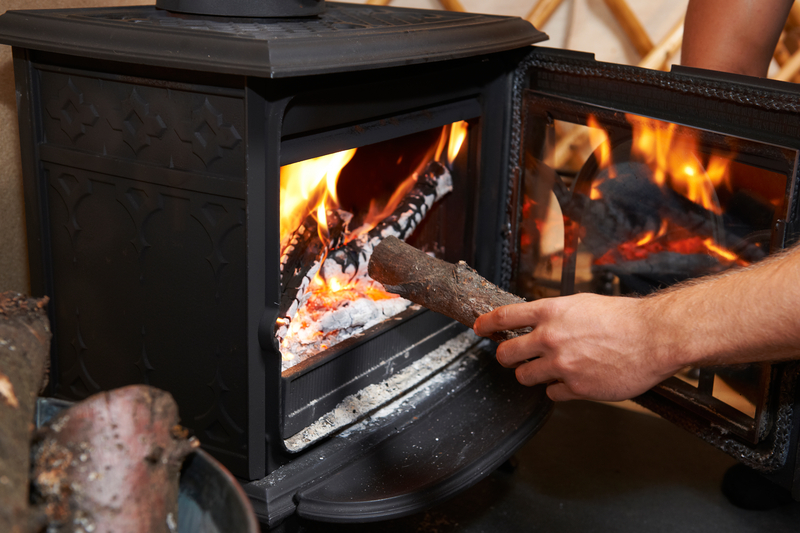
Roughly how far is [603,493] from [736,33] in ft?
2.27

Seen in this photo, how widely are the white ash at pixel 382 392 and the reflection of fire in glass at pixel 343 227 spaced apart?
8cm

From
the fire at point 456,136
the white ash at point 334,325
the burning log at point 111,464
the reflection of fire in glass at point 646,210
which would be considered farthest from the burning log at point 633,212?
the burning log at point 111,464

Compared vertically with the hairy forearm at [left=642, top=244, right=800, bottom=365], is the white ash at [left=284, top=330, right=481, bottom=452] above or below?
below

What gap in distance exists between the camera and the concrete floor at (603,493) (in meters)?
0.97

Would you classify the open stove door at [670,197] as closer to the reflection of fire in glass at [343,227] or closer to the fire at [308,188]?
the reflection of fire in glass at [343,227]

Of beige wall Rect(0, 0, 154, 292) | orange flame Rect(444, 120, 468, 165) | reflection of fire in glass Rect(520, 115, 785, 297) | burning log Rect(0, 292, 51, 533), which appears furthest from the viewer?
orange flame Rect(444, 120, 468, 165)

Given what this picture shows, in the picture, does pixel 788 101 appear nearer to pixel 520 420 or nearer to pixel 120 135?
pixel 520 420

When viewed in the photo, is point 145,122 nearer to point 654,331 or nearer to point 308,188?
point 308,188

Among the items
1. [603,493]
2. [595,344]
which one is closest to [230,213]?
[595,344]

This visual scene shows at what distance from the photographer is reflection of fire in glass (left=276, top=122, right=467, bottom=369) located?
830 mm

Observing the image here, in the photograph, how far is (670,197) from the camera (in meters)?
0.86

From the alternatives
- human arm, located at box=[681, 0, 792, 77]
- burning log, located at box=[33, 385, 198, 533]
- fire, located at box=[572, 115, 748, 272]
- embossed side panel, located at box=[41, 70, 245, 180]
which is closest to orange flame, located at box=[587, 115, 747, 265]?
fire, located at box=[572, 115, 748, 272]

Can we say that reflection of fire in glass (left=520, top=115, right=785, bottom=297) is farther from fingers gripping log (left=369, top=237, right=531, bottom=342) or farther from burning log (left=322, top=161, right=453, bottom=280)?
fingers gripping log (left=369, top=237, right=531, bottom=342)

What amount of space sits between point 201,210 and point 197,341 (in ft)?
0.45
